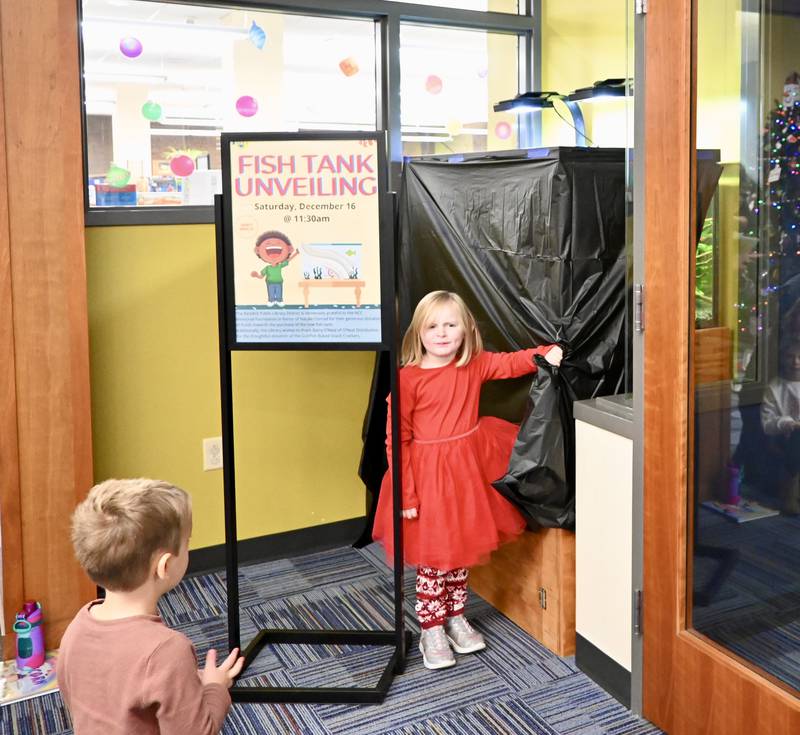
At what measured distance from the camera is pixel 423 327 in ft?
9.57

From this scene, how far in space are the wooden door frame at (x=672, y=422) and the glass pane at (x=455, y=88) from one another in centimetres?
155

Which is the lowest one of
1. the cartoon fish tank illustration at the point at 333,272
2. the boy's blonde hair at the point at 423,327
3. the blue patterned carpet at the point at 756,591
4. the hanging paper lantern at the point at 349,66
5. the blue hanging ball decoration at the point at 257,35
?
the blue patterned carpet at the point at 756,591

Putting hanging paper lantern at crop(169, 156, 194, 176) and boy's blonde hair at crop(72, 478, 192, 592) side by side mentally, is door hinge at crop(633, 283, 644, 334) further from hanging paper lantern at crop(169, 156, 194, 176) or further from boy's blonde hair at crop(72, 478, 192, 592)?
hanging paper lantern at crop(169, 156, 194, 176)

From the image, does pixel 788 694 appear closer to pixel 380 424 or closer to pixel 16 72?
pixel 380 424

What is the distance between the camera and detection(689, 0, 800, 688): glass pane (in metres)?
2.04

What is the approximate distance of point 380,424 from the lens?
3188 millimetres

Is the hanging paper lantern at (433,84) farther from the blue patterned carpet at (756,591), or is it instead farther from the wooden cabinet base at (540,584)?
the blue patterned carpet at (756,591)

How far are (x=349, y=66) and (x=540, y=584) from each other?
1.98 meters

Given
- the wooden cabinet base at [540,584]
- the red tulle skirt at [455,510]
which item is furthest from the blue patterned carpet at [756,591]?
the red tulle skirt at [455,510]

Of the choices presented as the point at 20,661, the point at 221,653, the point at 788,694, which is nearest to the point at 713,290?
the point at 788,694

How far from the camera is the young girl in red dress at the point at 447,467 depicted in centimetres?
286

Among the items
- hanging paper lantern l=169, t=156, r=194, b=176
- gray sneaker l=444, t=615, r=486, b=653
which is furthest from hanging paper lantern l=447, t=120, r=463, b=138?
gray sneaker l=444, t=615, r=486, b=653

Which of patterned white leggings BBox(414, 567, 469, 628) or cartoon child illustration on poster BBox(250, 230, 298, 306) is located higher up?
cartoon child illustration on poster BBox(250, 230, 298, 306)

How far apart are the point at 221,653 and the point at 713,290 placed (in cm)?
179
